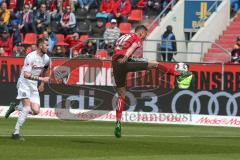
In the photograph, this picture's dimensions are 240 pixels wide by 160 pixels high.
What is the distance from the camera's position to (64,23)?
38.2 meters

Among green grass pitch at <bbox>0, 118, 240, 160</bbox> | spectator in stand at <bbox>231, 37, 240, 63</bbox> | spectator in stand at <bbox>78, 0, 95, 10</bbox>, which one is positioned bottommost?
green grass pitch at <bbox>0, 118, 240, 160</bbox>

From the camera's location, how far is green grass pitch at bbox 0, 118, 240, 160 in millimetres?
16292

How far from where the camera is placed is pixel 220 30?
37.1 meters

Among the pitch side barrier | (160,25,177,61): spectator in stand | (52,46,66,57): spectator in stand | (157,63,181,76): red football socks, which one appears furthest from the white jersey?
(52,46,66,57): spectator in stand

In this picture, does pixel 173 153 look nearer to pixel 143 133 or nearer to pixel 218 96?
pixel 143 133

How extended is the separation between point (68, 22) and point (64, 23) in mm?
187

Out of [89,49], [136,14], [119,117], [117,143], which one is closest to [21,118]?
[117,143]

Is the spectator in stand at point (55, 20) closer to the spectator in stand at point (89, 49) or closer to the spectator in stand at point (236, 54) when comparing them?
the spectator in stand at point (89, 49)

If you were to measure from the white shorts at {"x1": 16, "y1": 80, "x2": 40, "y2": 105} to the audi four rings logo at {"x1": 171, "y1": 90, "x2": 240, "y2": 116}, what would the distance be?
921cm

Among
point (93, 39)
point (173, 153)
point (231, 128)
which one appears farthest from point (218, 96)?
point (173, 153)

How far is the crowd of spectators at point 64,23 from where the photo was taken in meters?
35.9

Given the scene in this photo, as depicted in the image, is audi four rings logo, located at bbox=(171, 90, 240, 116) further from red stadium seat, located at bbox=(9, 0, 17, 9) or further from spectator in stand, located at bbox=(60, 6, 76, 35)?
red stadium seat, located at bbox=(9, 0, 17, 9)

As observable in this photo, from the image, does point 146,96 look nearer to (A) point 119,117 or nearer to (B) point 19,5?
(A) point 119,117

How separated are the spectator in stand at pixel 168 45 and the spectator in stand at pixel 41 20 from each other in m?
6.50
